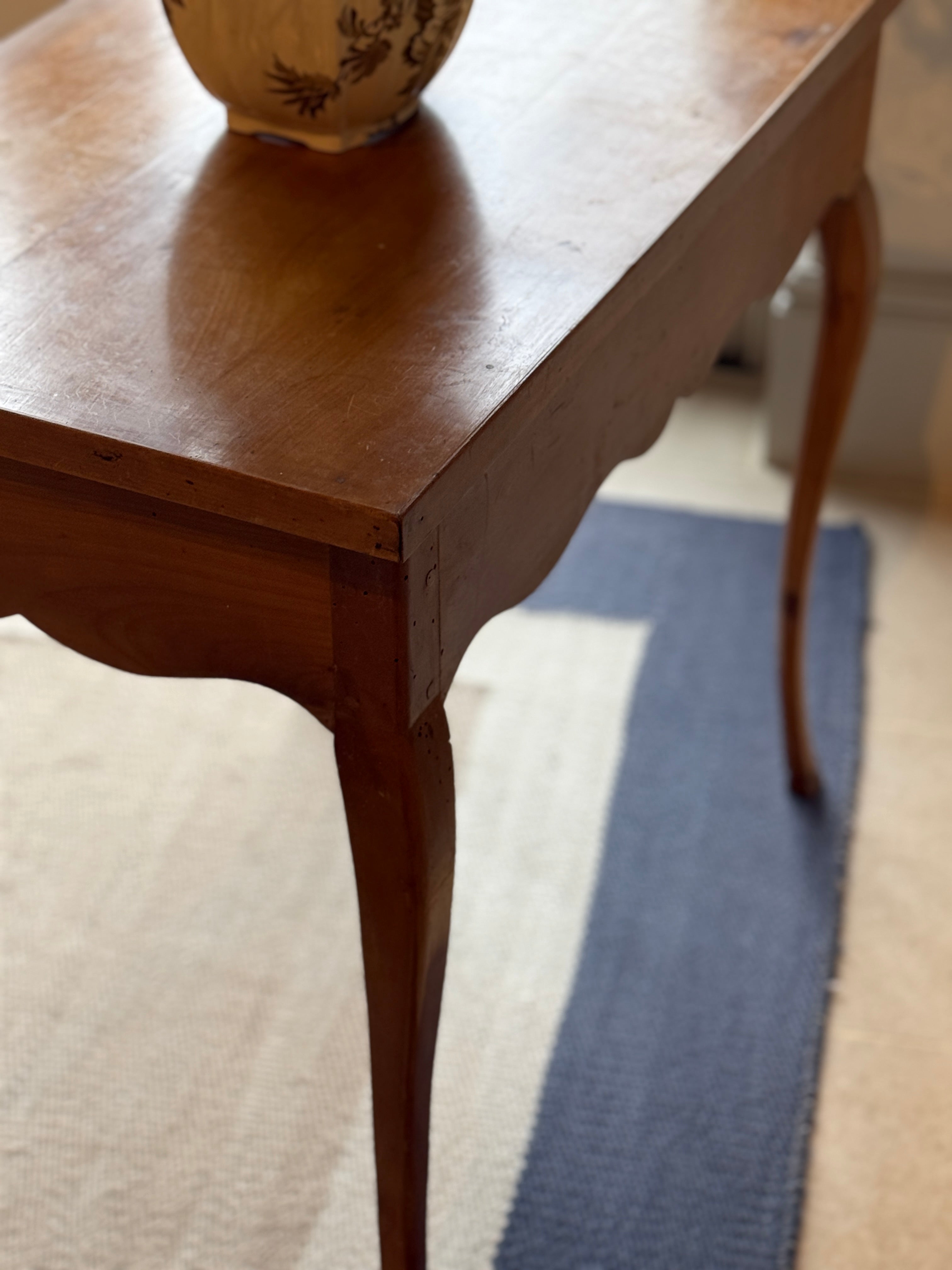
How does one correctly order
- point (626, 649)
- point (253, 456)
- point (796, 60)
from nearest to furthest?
point (253, 456)
point (796, 60)
point (626, 649)

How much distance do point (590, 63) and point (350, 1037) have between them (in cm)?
73

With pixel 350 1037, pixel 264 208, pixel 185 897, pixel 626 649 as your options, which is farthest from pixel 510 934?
pixel 264 208

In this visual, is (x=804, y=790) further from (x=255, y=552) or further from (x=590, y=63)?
(x=255, y=552)

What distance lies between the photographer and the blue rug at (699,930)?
1.01m

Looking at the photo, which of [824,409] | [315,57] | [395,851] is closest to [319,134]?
[315,57]

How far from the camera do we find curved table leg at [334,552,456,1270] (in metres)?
0.58

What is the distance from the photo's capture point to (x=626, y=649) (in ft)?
4.96

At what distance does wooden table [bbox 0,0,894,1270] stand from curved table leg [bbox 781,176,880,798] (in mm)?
201

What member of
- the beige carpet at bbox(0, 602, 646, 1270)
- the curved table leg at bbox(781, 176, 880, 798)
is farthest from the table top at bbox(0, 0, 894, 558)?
the beige carpet at bbox(0, 602, 646, 1270)

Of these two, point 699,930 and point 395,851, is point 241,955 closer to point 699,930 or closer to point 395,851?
point 699,930

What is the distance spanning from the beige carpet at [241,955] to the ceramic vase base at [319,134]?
2.16 feet

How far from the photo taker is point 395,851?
25.4 inches

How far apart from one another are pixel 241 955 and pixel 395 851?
0.58m

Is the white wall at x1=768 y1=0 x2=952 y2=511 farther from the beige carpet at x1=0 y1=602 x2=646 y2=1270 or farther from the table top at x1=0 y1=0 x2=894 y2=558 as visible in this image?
the table top at x1=0 y1=0 x2=894 y2=558
